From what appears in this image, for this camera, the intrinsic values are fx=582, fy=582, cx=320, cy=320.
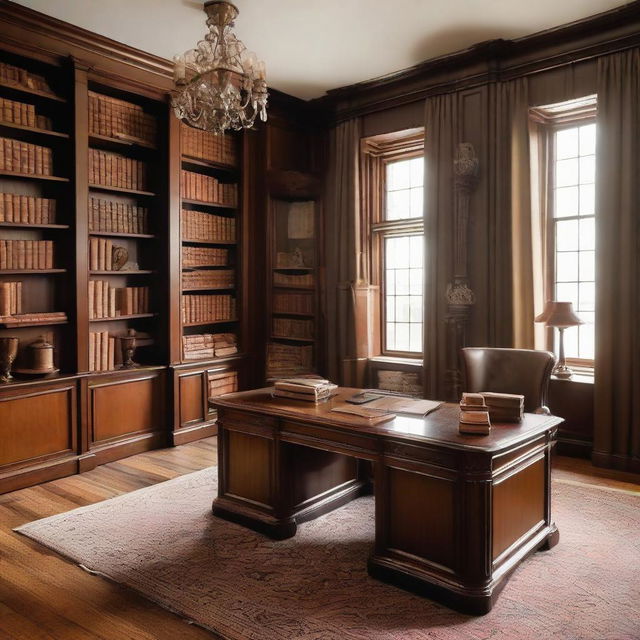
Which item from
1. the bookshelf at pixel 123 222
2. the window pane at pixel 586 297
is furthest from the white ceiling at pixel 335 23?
the window pane at pixel 586 297

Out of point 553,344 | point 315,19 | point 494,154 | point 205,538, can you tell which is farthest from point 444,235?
point 205,538

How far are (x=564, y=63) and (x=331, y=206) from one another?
2421 mm

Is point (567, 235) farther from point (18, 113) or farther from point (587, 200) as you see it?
point (18, 113)

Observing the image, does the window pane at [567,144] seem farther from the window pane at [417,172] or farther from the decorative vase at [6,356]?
the decorative vase at [6,356]

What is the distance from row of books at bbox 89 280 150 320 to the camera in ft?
14.7

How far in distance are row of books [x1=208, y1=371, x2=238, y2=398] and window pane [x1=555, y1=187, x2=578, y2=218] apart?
3.17 meters

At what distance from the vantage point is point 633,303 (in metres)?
4.12

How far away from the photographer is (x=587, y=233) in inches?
185

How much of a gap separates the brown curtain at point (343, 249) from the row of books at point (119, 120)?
1.82 meters

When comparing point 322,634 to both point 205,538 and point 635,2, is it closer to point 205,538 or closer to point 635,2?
point 205,538

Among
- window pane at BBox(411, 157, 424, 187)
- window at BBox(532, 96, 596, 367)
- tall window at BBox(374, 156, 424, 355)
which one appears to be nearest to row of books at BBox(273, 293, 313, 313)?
tall window at BBox(374, 156, 424, 355)

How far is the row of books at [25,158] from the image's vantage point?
391cm

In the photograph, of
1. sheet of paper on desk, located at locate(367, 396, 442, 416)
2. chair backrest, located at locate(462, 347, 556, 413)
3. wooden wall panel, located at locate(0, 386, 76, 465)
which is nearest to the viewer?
sheet of paper on desk, located at locate(367, 396, 442, 416)

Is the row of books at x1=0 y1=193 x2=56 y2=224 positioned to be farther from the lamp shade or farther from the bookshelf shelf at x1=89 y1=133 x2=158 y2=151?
the lamp shade
